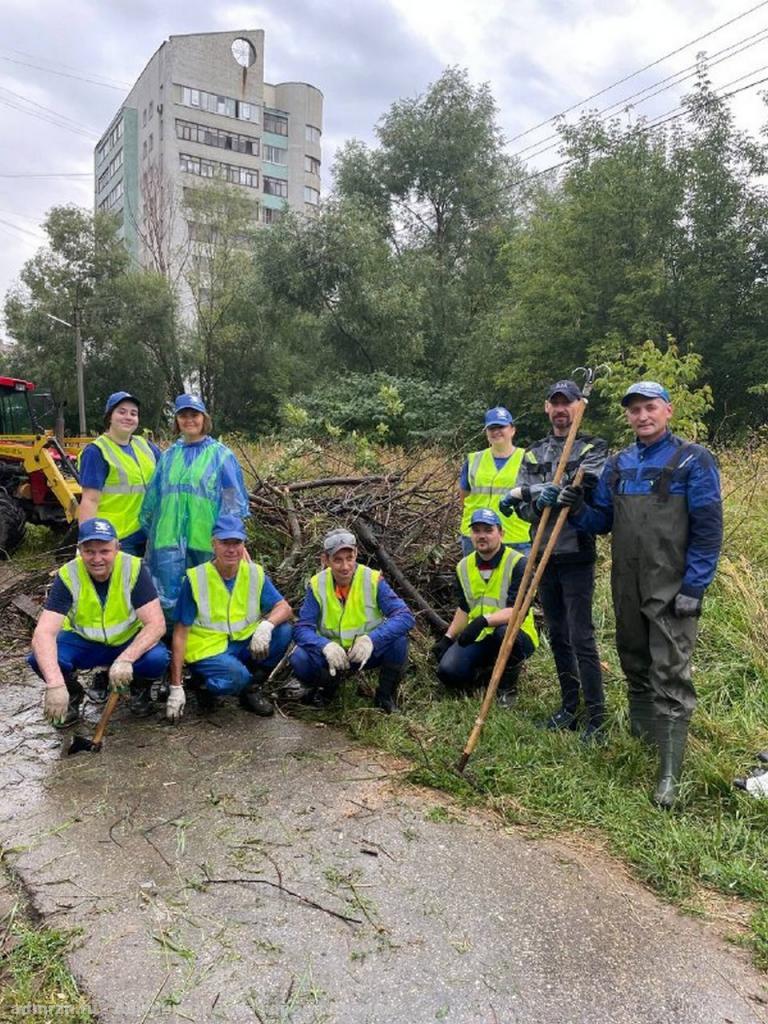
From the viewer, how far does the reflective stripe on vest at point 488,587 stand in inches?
177

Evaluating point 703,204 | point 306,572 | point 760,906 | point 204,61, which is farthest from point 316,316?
point 204,61

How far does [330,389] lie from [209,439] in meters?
14.0

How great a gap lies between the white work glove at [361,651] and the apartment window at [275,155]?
48.7 metres

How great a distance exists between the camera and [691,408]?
8.91 metres

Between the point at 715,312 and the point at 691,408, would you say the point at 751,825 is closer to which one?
the point at 691,408

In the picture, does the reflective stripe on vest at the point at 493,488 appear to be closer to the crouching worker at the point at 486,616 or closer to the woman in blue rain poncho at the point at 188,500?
the crouching worker at the point at 486,616

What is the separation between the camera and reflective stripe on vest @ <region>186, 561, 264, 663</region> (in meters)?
4.34

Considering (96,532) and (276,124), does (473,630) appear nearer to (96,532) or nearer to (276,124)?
(96,532)

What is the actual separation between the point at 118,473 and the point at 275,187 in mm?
48258

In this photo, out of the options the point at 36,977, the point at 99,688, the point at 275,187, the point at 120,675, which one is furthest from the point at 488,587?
the point at 275,187

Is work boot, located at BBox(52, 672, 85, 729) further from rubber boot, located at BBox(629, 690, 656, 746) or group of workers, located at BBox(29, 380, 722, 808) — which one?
rubber boot, located at BBox(629, 690, 656, 746)

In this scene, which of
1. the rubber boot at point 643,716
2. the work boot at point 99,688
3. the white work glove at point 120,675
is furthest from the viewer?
the work boot at point 99,688

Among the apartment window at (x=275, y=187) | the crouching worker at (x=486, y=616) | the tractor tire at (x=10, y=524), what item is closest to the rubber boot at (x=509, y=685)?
the crouching worker at (x=486, y=616)

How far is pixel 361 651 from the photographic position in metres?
4.27
